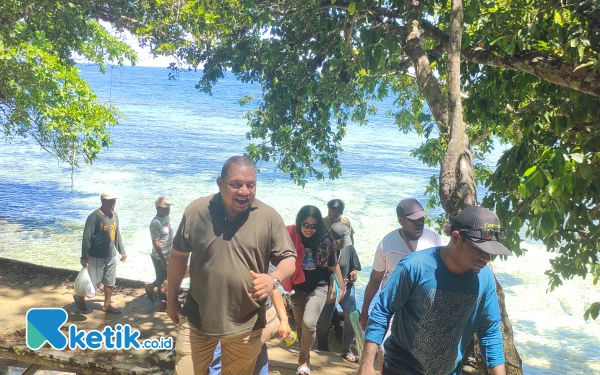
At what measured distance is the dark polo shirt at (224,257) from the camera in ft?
11.5

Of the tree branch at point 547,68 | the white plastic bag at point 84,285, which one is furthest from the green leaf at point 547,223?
the white plastic bag at point 84,285

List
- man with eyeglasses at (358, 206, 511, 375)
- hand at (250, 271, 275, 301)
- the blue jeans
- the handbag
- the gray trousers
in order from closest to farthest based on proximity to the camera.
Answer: man with eyeglasses at (358, 206, 511, 375) < hand at (250, 271, 275, 301) < the blue jeans < the gray trousers < the handbag

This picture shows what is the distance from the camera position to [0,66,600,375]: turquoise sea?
1575 centimetres

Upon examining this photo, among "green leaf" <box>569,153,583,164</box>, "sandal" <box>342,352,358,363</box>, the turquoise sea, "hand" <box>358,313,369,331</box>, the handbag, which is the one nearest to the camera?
"green leaf" <box>569,153,583,164</box>

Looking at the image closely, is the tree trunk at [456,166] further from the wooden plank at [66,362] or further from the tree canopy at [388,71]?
the wooden plank at [66,362]

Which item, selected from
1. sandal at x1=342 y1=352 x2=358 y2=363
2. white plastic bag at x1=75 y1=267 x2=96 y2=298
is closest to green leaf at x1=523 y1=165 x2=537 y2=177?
sandal at x1=342 y1=352 x2=358 y2=363

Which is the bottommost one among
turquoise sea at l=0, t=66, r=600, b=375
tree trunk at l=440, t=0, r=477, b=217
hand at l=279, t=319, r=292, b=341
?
turquoise sea at l=0, t=66, r=600, b=375

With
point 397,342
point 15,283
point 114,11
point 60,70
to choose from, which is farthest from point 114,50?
point 397,342

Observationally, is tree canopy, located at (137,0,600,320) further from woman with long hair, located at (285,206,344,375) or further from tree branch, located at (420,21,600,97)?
woman with long hair, located at (285,206,344,375)

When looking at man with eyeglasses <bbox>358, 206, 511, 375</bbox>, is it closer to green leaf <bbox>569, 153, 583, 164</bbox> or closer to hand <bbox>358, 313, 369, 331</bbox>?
green leaf <bbox>569, 153, 583, 164</bbox>

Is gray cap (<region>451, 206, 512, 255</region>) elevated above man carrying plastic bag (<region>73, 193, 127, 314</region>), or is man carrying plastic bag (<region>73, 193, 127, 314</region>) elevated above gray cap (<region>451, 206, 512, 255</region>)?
gray cap (<region>451, 206, 512, 255</region>)

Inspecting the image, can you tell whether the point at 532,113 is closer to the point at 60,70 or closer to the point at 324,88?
the point at 324,88

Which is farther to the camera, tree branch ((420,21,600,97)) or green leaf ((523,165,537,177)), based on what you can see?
tree branch ((420,21,600,97))

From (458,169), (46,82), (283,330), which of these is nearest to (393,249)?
(458,169)
